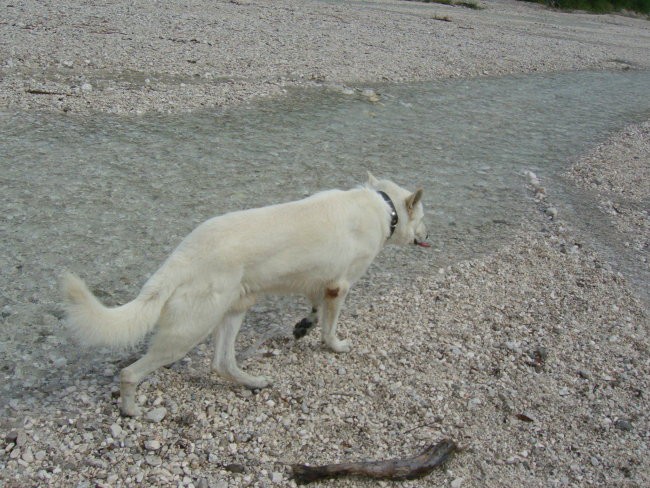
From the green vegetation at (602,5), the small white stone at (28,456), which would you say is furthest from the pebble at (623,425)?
the green vegetation at (602,5)

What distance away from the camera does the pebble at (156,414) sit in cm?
416

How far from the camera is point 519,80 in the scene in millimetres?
14492

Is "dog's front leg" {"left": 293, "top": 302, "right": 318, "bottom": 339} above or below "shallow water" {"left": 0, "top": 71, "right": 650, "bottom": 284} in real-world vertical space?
below

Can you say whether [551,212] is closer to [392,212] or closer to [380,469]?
[392,212]

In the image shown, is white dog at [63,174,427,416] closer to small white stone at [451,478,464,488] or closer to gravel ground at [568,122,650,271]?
small white stone at [451,478,464,488]

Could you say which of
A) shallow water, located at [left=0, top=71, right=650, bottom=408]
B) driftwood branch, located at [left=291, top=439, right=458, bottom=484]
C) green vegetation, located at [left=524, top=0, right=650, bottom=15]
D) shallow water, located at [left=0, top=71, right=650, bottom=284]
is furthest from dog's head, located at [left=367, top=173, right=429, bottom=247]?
green vegetation, located at [left=524, top=0, right=650, bottom=15]

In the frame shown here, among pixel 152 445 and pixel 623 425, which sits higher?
pixel 623 425

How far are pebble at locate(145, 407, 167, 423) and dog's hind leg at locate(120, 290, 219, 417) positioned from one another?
0.22 metres

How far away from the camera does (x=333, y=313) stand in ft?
16.1

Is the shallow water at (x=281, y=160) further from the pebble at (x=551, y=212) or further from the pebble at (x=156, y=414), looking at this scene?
the pebble at (x=156, y=414)

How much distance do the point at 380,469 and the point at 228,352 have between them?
124 centimetres

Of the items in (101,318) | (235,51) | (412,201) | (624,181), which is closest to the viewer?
(101,318)

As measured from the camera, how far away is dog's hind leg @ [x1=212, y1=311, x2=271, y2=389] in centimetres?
447

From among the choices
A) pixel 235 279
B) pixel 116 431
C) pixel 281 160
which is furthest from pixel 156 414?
pixel 281 160
